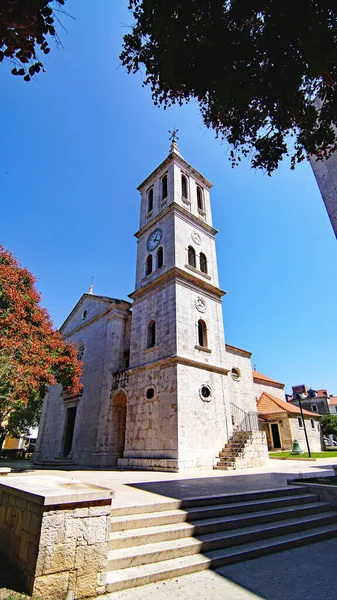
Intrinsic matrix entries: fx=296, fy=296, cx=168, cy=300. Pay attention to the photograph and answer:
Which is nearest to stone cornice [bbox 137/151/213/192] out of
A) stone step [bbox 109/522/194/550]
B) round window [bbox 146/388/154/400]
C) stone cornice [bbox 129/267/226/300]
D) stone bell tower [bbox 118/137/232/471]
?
stone bell tower [bbox 118/137/232/471]

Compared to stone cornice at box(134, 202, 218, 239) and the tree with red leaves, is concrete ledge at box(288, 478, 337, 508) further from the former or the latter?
stone cornice at box(134, 202, 218, 239)

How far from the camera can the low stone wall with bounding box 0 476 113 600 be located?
10.1 ft

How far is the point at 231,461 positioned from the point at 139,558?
11.1 meters

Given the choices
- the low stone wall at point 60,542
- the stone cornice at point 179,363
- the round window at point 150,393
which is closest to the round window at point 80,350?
the stone cornice at point 179,363

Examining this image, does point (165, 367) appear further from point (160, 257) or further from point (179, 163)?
point (179, 163)

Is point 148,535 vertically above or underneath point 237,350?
underneath

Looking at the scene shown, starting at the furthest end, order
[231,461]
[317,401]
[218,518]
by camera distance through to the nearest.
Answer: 1. [317,401]
2. [231,461]
3. [218,518]

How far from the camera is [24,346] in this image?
37.4ft

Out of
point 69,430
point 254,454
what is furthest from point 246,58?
point 69,430

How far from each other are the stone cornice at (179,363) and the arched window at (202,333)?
4.83 ft

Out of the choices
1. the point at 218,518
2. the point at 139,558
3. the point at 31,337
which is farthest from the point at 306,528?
the point at 31,337

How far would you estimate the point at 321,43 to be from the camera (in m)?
4.02

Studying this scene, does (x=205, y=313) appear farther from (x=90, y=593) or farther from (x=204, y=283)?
(x=90, y=593)

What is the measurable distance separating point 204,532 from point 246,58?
25.2 ft
